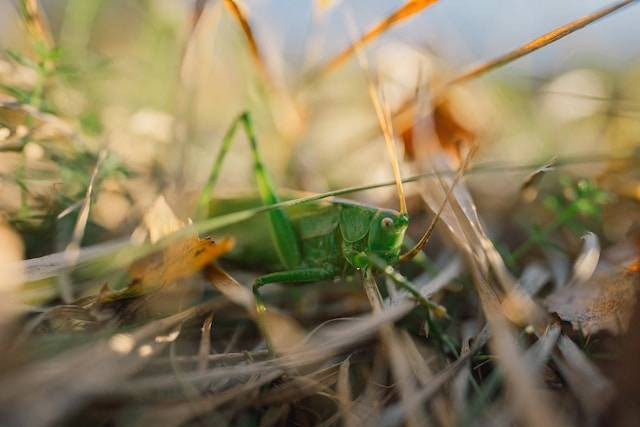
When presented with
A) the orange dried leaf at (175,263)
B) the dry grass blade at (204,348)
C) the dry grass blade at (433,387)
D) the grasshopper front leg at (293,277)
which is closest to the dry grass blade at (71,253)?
the orange dried leaf at (175,263)

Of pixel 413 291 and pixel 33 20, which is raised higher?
pixel 33 20

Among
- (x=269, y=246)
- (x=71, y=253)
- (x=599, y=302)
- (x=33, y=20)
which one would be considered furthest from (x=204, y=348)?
(x=33, y=20)

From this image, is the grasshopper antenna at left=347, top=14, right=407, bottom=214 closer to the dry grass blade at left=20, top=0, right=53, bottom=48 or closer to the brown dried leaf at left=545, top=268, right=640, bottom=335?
the brown dried leaf at left=545, top=268, right=640, bottom=335

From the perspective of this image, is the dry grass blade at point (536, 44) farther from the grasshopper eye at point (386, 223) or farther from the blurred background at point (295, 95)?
the grasshopper eye at point (386, 223)

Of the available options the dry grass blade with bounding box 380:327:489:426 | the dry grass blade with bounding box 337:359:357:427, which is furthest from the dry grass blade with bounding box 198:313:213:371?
the dry grass blade with bounding box 380:327:489:426

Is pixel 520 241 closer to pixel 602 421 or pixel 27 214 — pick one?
pixel 602 421

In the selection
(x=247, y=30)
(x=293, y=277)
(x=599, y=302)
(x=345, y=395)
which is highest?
(x=247, y=30)

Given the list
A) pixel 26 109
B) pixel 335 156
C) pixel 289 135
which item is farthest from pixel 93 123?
pixel 335 156

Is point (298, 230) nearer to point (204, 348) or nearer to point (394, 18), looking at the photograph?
point (204, 348)
